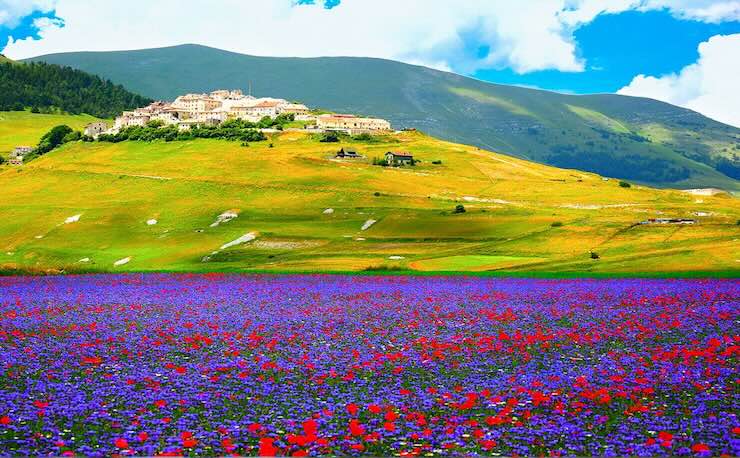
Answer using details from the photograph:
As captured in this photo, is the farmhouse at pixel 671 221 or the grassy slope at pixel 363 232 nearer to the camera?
the grassy slope at pixel 363 232

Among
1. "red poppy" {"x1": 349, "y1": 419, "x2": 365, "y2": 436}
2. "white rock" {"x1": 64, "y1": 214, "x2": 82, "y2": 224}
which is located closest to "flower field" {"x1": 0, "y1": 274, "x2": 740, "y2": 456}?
"red poppy" {"x1": 349, "y1": 419, "x2": 365, "y2": 436}

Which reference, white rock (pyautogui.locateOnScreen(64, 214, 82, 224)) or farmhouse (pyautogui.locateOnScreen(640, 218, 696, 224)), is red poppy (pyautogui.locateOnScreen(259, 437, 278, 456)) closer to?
farmhouse (pyautogui.locateOnScreen(640, 218, 696, 224))

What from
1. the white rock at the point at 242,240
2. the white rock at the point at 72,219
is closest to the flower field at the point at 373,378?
the white rock at the point at 242,240

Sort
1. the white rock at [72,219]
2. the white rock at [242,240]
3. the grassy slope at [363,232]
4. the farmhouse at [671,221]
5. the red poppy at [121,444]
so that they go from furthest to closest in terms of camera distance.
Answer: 1. the white rock at [72,219]
2. the white rock at [242,240]
3. the farmhouse at [671,221]
4. the grassy slope at [363,232]
5. the red poppy at [121,444]

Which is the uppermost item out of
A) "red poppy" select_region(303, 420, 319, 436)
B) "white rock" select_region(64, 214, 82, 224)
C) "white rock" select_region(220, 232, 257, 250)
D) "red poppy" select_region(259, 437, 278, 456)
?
"red poppy" select_region(259, 437, 278, 456)

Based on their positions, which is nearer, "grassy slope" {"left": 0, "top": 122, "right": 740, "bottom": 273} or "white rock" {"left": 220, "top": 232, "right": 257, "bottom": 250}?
"grassy slope" {"left": 0, "top": 122, "right": 740, "bottom": 273}

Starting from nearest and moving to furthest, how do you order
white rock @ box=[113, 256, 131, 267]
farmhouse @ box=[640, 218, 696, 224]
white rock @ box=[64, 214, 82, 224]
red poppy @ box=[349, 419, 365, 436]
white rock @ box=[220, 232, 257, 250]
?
red poppy @ box=[349, 419, 365, 436]
white rock @ box=[113, 256, 131, 267]
farmhouse @ box=[640, 218, 696, 224]
white rock @ box=[220, 232, 257, 250]
white rock @ box=[64, 214, 82, 224]

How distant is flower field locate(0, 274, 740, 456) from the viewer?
17.7 meters

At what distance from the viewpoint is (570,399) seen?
850 inches

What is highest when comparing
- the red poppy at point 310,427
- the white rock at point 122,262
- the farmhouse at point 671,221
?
the farmhouse at point 671,221

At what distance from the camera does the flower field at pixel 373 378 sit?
17672 millimetres

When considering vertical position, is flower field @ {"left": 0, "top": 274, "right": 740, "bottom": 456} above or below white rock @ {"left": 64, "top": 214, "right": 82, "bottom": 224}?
above

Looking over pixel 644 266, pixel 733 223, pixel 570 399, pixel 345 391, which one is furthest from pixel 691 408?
pixel 733 223

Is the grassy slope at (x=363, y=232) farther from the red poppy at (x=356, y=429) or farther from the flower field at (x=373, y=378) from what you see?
the red poppy at (x=356, y=429)
